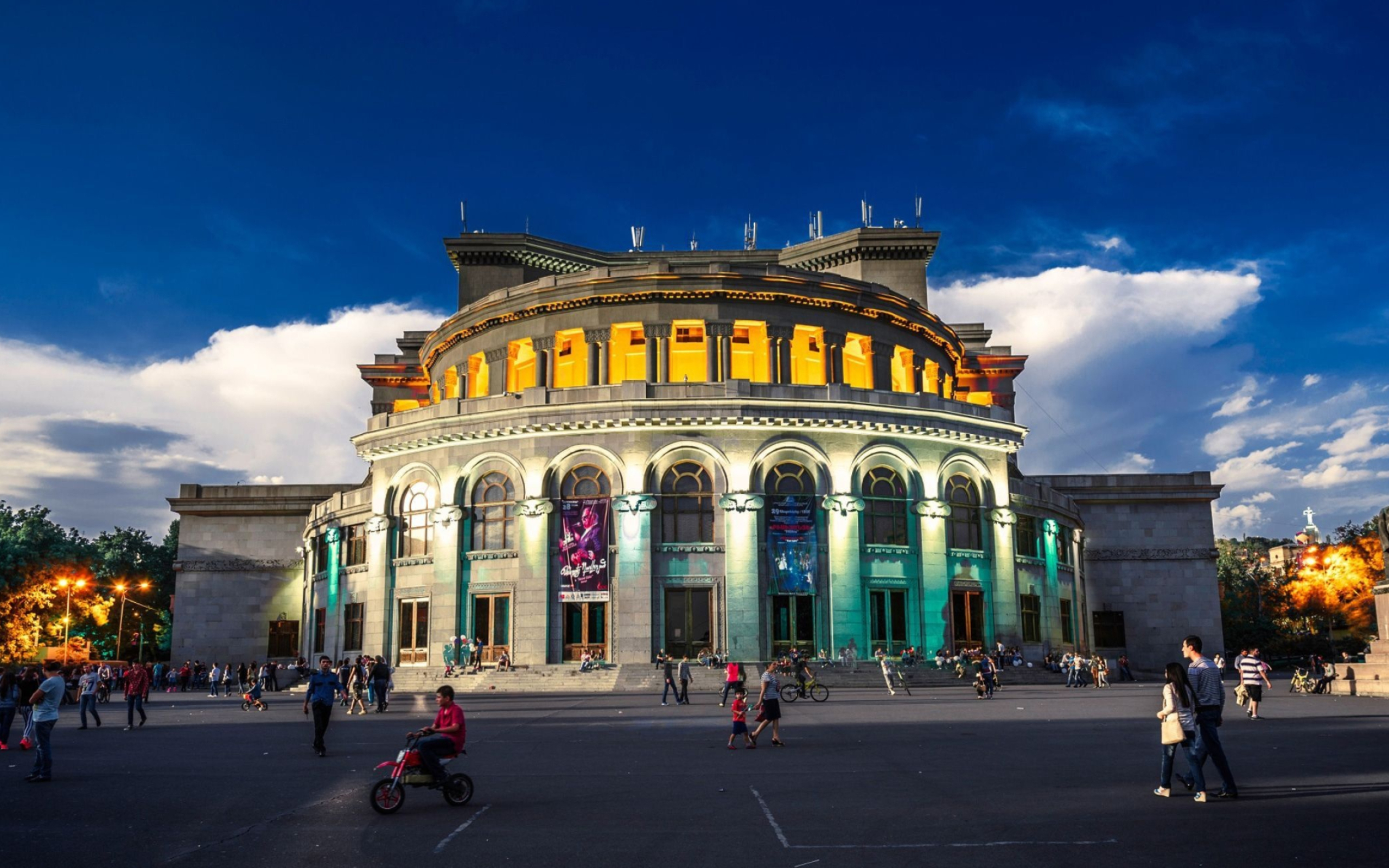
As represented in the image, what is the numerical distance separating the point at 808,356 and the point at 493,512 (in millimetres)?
16108

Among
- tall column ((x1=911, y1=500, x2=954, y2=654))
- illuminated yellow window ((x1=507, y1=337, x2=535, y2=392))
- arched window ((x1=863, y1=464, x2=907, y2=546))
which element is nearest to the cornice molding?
tall column ((x1=911, y1=500, x2=954, y2=654))

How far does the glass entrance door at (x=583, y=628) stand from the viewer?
1708 inches

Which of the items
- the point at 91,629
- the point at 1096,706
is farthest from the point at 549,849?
the point at 91,629

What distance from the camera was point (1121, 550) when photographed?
63.1 metres

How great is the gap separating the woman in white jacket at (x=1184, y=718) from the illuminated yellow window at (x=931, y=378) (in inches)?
1633

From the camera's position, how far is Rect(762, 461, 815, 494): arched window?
4453 cm

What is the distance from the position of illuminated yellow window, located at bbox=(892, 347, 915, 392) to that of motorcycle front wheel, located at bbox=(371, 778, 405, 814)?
42.8 m

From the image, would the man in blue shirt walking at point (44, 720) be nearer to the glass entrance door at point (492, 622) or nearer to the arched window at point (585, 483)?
the glass entrance door at point (492, 622)

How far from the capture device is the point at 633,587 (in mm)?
43031

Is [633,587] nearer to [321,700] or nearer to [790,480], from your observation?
[790,480]

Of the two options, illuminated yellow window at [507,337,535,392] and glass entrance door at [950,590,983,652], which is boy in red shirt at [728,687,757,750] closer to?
glass entrance door at [950,590,983,652]

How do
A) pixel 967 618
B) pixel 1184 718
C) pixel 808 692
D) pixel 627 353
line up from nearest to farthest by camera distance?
pixel 1184 718
pixel 808 692
pixel 967 618
pixel 627 353

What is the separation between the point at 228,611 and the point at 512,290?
88.1 ft

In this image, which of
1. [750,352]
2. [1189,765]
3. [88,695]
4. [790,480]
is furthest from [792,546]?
[1189,765]
